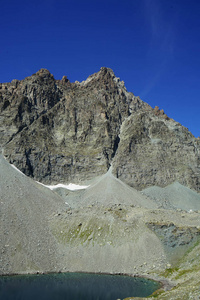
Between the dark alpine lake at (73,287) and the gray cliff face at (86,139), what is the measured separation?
281ft

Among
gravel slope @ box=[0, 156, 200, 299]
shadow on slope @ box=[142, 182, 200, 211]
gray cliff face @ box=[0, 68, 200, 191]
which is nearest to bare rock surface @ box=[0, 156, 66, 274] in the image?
gravel slope @ box=[0, 156, 200, 299]

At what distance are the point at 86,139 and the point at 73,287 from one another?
114967mm

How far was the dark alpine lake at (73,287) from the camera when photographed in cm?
4100

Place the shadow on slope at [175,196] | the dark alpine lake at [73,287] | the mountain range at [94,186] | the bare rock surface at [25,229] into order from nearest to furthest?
the dark alpine lake at [73,287] → the bare rock surface at [25,229] → the mountain range at [94,186] → the shadow on slope at [175,196]

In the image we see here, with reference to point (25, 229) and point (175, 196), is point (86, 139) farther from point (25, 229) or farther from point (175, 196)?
point (25, 229)

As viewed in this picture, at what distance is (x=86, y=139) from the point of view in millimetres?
156375

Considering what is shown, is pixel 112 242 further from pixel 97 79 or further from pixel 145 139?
pixel 97 79

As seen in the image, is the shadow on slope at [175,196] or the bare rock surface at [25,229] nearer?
the bare rock surface at [25,229]

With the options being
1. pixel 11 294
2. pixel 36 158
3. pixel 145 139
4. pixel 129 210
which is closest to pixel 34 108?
pixel 36 158

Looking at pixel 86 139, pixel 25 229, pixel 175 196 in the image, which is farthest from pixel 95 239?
pixel 86 139

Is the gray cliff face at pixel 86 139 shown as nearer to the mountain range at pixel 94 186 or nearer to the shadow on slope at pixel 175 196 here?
the mountain range at pixel 94 186

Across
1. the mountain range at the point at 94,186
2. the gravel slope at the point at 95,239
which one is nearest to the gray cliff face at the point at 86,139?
the mountain range at the point at 94,186

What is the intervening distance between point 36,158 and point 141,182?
185 feet

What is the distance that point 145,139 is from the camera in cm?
15188
